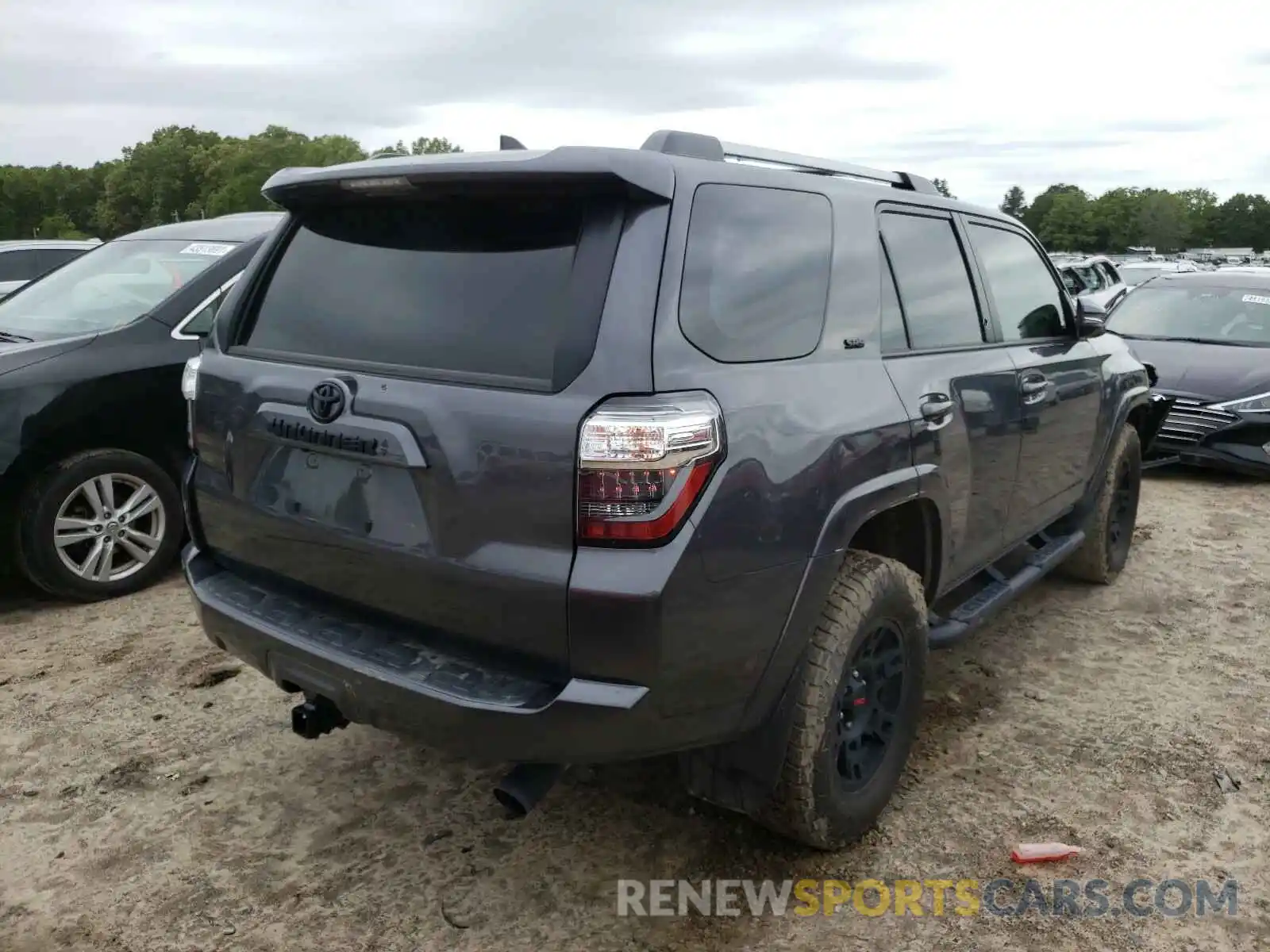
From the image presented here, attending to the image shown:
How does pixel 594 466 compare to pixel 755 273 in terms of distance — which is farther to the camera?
pixel 755 273

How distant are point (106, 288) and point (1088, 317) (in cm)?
504

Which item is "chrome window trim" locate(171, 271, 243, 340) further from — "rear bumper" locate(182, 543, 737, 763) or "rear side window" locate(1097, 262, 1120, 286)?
"rear side window" locate(1097, 262, 1120, 286)

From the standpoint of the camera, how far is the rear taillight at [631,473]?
2.17 m

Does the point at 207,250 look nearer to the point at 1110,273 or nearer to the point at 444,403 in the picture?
the point at 444,403

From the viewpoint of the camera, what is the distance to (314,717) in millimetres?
2627

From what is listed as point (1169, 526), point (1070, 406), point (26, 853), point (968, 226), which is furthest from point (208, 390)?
point (1169, 526)

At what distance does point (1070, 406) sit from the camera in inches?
171

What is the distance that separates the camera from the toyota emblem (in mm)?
2494

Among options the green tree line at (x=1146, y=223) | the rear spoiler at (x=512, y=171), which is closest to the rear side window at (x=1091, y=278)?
the rear spoiler at (x=512, y=171)

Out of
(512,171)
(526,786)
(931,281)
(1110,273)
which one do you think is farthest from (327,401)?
(1110,273)

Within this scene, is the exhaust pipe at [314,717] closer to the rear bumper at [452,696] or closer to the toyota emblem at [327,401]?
the rear bumper at [452,696]

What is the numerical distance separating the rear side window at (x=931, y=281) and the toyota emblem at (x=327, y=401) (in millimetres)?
1735

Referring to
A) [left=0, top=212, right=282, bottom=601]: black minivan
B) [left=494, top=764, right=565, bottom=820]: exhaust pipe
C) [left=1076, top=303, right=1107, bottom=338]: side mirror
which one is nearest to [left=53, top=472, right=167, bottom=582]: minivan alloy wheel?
[left=0, top=212, right=282, bottom=601]: black minivan

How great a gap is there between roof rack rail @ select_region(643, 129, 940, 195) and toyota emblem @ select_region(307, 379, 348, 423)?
0.98 meters
